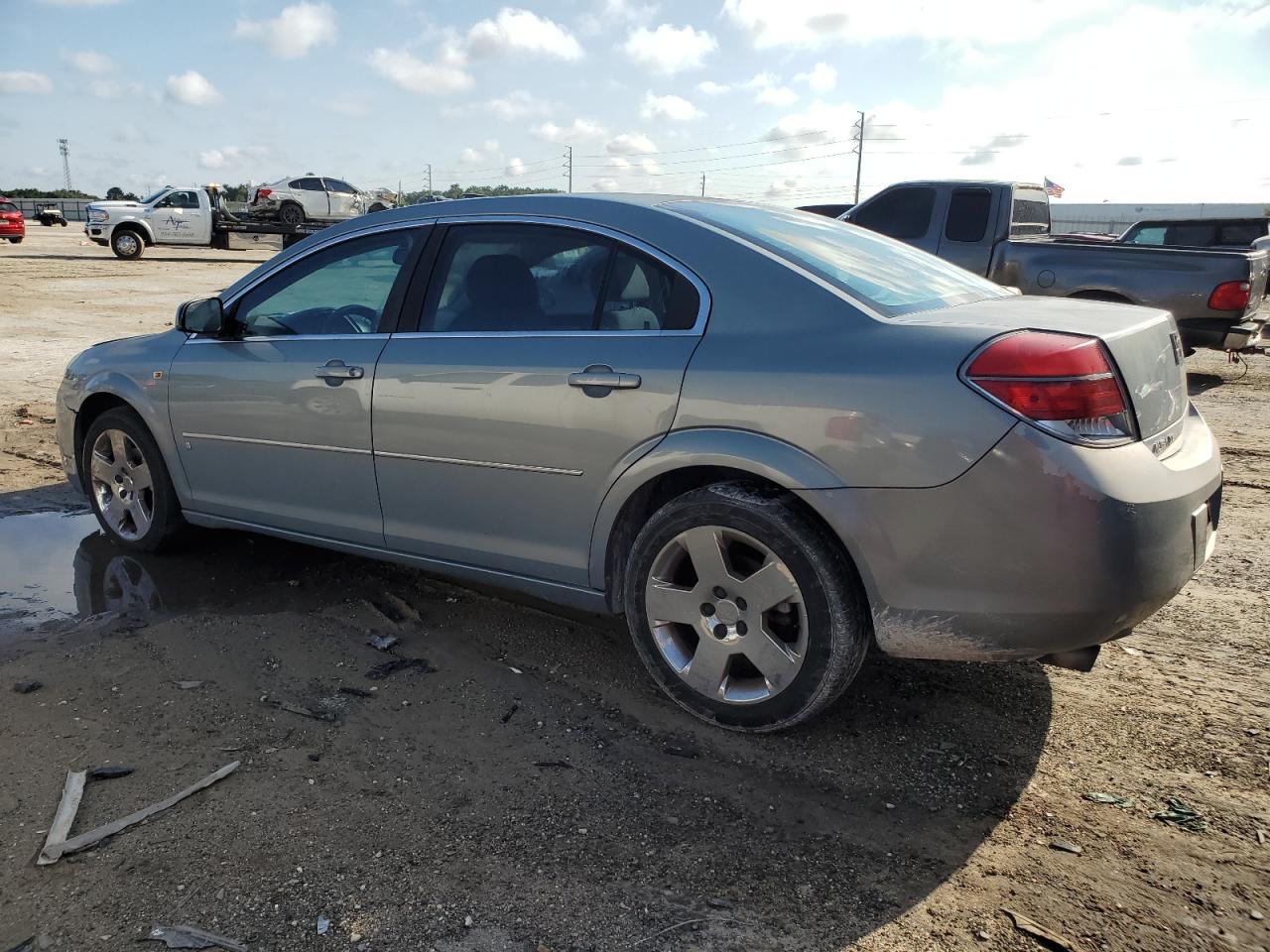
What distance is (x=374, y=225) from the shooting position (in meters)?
4.08

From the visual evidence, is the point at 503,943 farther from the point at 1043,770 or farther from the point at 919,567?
the point at 1043,770

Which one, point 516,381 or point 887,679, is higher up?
point 516,381

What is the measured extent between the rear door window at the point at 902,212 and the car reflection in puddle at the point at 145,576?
8.18 m

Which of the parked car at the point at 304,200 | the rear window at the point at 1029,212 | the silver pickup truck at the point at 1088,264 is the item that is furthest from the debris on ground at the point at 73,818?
the parked car at the point at 304,200

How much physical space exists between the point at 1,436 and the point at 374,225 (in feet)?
17.0

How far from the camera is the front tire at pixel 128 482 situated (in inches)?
189

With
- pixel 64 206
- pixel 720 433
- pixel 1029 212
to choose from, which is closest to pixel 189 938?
pixel 720 433

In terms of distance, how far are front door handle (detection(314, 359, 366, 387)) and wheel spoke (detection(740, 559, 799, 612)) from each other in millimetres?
1807

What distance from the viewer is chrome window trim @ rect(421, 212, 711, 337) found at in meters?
3.17

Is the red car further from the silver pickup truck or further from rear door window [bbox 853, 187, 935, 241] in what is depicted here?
the silver pickup truck

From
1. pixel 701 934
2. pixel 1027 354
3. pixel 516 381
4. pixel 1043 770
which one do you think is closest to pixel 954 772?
pixel 1043 770

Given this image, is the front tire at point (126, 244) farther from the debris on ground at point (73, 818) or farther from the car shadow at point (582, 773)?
the debris on ground at point (73, 818)

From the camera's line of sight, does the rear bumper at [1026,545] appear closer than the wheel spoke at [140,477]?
Yes

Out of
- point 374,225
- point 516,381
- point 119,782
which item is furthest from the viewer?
point 374,225
